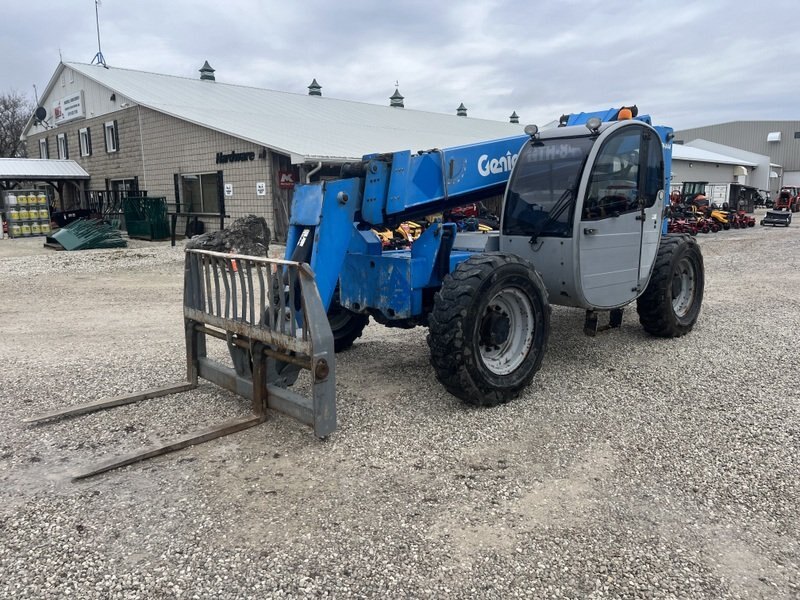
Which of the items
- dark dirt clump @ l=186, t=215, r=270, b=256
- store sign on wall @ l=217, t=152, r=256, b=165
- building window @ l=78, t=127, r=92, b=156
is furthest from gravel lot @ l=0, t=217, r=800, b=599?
building window @ l=78, t=127, r=92, b=156

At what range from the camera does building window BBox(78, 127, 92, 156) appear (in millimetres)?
25750

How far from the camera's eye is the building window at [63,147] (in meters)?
27.7

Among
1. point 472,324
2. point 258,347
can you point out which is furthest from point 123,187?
point 472,324

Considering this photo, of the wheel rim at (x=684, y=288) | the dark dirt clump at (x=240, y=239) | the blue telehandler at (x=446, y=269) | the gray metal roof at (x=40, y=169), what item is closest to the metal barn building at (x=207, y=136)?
the gray metal roof at (x=40, y=169)

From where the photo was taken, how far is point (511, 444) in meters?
4.08

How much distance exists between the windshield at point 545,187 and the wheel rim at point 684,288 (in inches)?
94.9

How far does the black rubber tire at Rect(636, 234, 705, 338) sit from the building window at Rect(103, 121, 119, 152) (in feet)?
75.1

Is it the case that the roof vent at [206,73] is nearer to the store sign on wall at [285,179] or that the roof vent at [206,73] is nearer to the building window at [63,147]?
the building window at [63,147]

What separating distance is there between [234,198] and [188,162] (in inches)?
112

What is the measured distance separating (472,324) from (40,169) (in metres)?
26.3

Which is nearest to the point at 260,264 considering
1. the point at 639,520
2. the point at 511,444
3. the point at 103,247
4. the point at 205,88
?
the point at 511,444

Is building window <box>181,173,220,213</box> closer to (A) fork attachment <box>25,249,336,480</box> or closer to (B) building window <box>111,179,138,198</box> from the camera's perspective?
(B) building window <box>111,179,138,198</box>

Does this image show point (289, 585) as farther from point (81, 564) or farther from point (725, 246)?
point (725, 246)

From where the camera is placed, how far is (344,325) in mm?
6023
